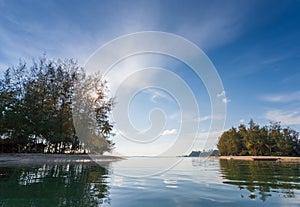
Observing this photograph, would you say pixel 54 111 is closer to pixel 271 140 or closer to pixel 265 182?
pixel 265 182

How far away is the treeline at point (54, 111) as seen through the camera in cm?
2830

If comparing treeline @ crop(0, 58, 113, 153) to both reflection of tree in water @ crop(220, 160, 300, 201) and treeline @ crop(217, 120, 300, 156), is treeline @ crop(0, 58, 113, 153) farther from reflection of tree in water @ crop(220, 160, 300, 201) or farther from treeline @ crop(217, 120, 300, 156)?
treeline @ crop(217, 120, 300, 156)

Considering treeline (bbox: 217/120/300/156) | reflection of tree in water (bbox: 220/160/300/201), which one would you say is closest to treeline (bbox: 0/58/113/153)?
reflection of tree in water (bbox: 220/160/300/201)

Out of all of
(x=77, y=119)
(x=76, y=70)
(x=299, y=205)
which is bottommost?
(x=299, y=205)

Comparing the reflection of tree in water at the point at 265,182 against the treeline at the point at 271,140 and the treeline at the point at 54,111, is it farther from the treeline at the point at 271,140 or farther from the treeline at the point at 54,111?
the treeline at the point at 271,140

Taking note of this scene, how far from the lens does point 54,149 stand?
35.8 meters

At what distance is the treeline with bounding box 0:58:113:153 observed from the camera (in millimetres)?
28297

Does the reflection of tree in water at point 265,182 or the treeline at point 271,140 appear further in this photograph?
the treeline at point 271,140

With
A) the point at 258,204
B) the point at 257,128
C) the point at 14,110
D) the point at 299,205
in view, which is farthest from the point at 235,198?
the point at 257,128

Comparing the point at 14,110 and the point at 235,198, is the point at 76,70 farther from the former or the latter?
the point at 235,198

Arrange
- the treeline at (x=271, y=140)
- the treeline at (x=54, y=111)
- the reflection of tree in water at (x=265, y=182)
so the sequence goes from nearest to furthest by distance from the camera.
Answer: the reflection of tree in water at (x=265, y=182) < the treeline at (x=54, y=111) < the treeline at (x=271, y=140)

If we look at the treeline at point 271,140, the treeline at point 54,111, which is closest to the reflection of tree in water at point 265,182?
the treeline at point 54,111

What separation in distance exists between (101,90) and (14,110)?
45.4 feet

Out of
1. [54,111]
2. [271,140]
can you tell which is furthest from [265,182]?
[271,140]
